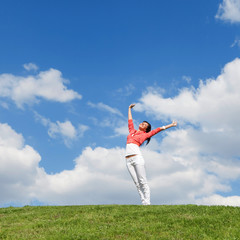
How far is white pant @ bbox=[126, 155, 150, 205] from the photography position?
1505 centimetres

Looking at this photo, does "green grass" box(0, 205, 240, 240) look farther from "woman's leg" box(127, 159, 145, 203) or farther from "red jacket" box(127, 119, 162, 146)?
"red jacket" box(127, 119, 162, 146)

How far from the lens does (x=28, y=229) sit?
1236 centimetres

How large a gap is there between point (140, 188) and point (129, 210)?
5.22ft

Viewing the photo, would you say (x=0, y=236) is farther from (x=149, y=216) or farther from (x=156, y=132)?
(x=156, y=132)

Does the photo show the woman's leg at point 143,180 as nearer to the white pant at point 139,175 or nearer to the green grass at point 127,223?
the white pant at point 139,175

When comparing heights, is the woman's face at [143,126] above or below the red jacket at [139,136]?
above

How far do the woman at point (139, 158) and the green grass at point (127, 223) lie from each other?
3.02 ft

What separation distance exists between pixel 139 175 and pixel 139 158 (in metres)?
0.75

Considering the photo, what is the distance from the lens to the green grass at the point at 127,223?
1088 centimetres

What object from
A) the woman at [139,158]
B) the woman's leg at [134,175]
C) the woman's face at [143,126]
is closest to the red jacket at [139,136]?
the woman at [139,158]

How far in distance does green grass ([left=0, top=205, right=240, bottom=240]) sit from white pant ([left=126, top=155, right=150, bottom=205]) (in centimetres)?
82

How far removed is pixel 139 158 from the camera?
15.2 meters

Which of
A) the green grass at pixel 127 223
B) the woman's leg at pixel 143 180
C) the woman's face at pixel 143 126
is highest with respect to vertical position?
the woman's face at pixel 143 126

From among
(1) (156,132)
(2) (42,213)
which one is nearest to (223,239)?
(1) (156,132)
